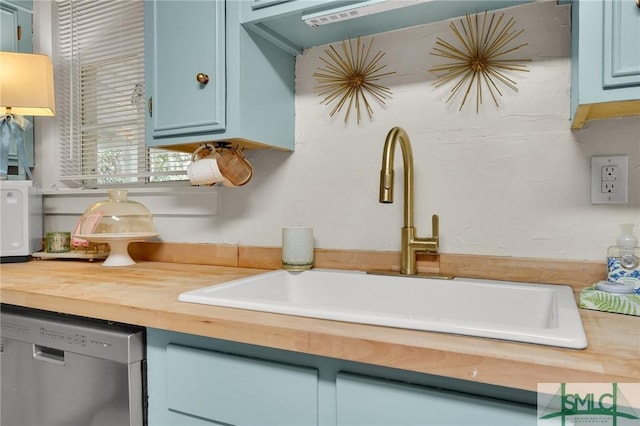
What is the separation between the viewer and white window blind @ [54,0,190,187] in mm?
1915

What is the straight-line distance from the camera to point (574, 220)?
115cm

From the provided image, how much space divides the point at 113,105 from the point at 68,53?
429 mm

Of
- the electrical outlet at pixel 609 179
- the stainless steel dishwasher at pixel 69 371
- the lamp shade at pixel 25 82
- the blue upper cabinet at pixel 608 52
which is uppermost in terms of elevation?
the lamp shade at pixel 25 82

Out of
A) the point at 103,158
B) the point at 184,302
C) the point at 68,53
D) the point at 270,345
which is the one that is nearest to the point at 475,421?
the point at 270,345

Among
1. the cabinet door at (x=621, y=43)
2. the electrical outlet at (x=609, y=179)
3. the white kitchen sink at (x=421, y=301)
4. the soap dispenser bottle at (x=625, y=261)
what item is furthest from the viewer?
the electrical outlet at (x=609, y=179)

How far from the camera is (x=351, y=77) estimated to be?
1.44 meters

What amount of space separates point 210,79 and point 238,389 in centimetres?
92

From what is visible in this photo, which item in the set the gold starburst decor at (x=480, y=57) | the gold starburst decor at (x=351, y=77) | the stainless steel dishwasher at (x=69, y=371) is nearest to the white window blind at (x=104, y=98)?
the gold starburst decor at (x=351, y=77)

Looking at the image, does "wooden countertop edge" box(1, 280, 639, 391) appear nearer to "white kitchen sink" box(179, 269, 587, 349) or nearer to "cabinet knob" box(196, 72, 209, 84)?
"white kitchen sink" box(179, 269, 587, 349)

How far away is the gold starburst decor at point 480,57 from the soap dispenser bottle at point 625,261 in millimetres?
495

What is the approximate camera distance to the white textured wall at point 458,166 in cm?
114

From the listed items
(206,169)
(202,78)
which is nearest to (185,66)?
(202,78)

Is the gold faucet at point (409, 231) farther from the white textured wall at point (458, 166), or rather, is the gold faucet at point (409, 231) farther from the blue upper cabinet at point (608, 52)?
the blue upper cabinet at point (608, 52)

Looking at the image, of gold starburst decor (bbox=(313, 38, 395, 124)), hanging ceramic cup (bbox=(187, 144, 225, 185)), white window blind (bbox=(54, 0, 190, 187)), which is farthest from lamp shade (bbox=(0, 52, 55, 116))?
gold starburst decor (bbox=(313, 38, 395, 124))
